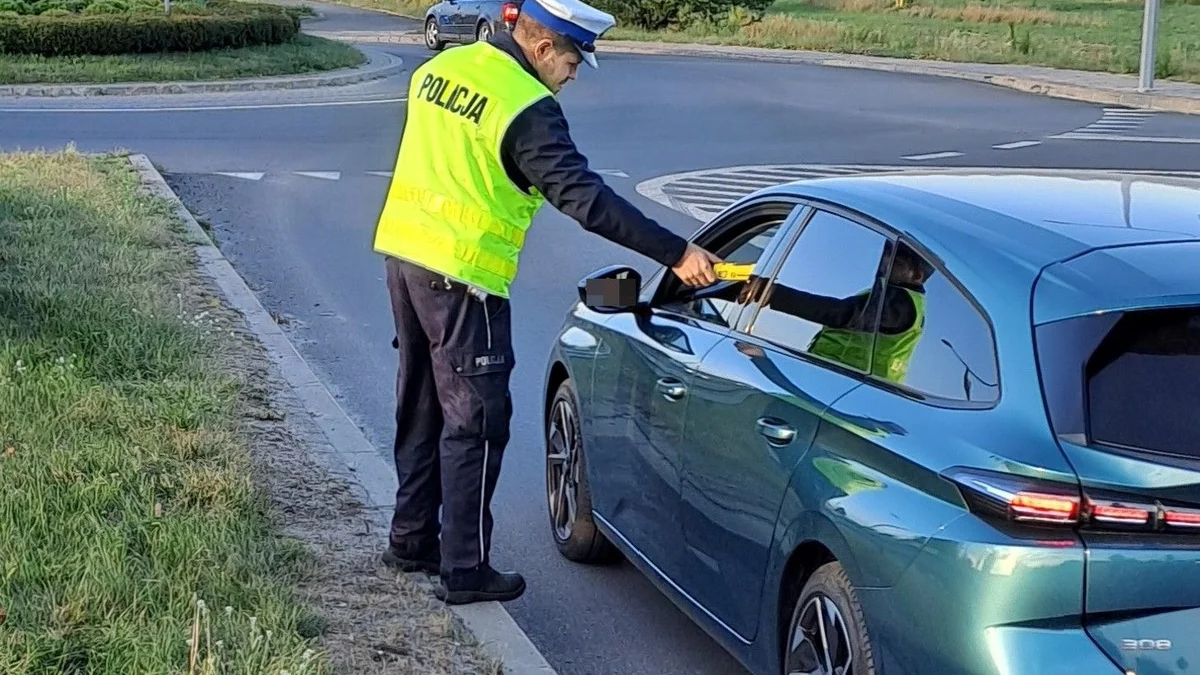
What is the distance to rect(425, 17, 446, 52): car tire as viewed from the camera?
122ft

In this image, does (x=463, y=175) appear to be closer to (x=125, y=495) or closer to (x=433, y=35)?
(x=125, y=495)

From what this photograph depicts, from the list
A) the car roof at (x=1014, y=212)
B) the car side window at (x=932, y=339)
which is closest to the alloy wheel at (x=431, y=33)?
the car roof at (x=1014, y=212)

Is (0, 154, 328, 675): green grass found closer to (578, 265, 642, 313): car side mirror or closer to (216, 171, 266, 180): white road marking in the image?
(578, 265, 642, 313): car side mirror

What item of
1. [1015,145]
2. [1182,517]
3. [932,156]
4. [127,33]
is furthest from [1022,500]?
[127,33]

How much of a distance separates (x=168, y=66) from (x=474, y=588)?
2343cm

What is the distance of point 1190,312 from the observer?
3314 millimetres

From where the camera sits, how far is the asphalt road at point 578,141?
573 cm

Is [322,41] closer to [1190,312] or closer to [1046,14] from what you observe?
[1046,14]

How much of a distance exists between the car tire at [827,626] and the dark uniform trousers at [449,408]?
141 cm

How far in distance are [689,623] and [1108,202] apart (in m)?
2.14

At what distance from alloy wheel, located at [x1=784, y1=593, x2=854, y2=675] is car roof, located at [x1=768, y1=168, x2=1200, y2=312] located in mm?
838

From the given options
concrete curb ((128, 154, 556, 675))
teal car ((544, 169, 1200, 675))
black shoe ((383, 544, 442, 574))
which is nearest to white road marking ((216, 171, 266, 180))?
concrete curb ((128, 154, 556, 675))

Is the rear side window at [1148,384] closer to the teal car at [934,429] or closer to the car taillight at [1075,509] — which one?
the teal car at [934,429]

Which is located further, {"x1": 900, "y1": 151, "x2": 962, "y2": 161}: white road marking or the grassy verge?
the grassy verge
